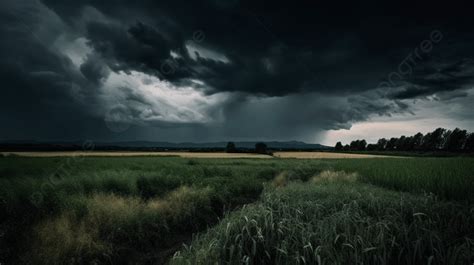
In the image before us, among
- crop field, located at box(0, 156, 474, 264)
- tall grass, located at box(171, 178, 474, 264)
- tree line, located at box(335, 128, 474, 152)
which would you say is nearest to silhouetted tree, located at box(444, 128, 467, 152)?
tree line, located at box(335, 128, 474, 152)

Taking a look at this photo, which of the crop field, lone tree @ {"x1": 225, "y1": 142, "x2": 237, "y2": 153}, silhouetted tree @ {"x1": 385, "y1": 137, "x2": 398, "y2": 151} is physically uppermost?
silhouetted tree @ {"x1": 385, "y1": 137, "x2": 398, "y2": 151}

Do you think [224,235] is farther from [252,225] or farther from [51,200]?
[51,200]

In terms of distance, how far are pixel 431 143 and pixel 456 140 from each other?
638 cm

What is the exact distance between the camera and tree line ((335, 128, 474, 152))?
72.7 m

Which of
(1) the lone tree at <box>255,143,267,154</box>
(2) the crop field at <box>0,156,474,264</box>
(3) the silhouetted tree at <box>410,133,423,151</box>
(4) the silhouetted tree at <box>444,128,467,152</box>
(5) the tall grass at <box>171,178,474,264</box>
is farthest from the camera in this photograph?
(3) the silhouetted tree at <box>410,133,423,151</box>

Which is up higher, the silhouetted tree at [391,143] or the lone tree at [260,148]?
the silhouetted tree at [391,143]

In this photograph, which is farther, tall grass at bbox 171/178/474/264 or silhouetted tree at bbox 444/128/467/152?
silhouetted tree at bbox 444/128/467/152

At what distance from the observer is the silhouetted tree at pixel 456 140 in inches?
2938

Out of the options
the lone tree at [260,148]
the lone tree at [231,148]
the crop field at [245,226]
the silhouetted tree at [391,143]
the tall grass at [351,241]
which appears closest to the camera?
the tall grass at [351,241]

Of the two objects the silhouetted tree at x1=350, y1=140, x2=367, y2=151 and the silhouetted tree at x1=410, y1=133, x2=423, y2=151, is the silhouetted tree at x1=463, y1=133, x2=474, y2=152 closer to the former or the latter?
the silhouetted tree at x1=410, y1=133, x2=423, y2=151

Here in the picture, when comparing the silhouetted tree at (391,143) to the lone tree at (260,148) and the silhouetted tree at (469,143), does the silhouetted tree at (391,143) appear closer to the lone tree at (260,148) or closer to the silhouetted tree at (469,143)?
the silhouetted tree at (469,143)

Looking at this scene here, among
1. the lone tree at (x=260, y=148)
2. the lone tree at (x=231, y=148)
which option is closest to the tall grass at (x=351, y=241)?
the lone tree at (x=231, y=148)

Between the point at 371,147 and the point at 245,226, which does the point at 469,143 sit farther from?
the point at 245,226

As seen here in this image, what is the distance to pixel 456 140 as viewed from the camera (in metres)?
76.1
